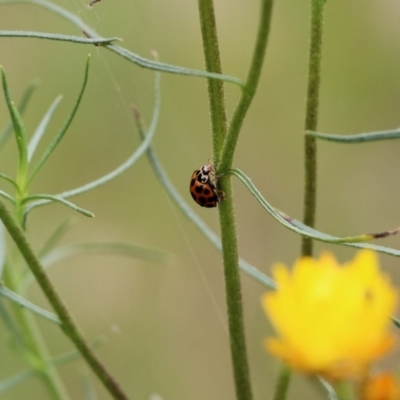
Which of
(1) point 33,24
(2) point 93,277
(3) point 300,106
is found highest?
(1) point 33,24

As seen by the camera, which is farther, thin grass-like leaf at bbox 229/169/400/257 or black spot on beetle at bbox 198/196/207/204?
black spot on beetle at bbox 198/196/207/204

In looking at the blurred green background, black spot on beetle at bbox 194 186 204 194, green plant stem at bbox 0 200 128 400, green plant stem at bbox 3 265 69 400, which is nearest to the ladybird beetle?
black spot on beetle at bbox 194 186 204 194

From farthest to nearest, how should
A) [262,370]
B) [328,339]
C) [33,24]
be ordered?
[33,24] < [262,370] < [328,339]

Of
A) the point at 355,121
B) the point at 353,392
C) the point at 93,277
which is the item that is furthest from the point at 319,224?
the point at 353,392

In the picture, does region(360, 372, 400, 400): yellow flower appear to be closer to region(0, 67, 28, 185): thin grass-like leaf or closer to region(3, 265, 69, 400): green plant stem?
region(0, 67, 28, 185): thin grass-like leaf

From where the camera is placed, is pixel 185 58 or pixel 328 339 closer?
pixel 328 339

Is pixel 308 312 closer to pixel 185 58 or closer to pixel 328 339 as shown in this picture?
pixel 328 339

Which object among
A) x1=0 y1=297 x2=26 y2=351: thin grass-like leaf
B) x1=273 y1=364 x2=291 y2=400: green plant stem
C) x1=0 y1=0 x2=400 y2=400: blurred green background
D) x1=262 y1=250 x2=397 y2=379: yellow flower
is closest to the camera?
x1=262 y1=250 x2=397 y2=379: yellow flower
